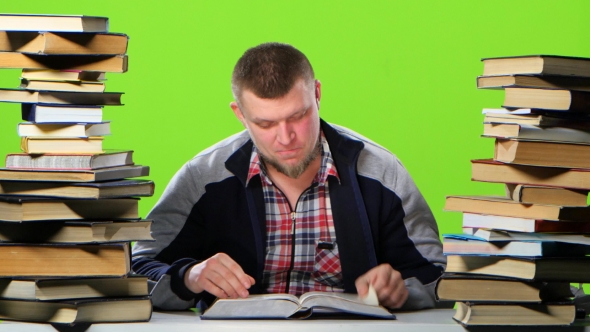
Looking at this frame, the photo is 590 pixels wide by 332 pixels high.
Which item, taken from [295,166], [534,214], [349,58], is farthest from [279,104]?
[349,58]

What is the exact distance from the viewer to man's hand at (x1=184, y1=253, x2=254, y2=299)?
209cm

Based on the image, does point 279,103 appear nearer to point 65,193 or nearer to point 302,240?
point 302,240

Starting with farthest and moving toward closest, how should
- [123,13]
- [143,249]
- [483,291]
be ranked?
[123,13]
[143,249]
[483,291]

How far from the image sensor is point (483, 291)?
6.24 feet

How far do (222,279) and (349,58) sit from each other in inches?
63.9

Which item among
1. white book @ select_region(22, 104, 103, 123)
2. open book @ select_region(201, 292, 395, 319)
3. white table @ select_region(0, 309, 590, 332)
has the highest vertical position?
white book @ select_region(22, 104, 103, 123)

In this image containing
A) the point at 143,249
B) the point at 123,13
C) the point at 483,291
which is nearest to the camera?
the point at 483,291

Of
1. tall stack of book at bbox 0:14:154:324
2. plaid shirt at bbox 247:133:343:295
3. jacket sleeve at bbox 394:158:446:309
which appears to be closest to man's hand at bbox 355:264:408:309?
jacket sleeve at bbox 394:158:446:309

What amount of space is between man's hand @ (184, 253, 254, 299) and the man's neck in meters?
0.48

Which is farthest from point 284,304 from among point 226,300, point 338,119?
point 338,119

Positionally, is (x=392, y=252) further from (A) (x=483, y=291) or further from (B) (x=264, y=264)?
(A) (x=483, y=291)

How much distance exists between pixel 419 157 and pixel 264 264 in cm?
125

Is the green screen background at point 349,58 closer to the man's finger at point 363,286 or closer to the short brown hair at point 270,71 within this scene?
the short brown hair at point 270,71

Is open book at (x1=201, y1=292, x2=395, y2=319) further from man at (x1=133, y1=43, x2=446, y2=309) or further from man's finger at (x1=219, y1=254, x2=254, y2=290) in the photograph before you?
man at (x1=133, y1=43, x2=446, y2=309)
